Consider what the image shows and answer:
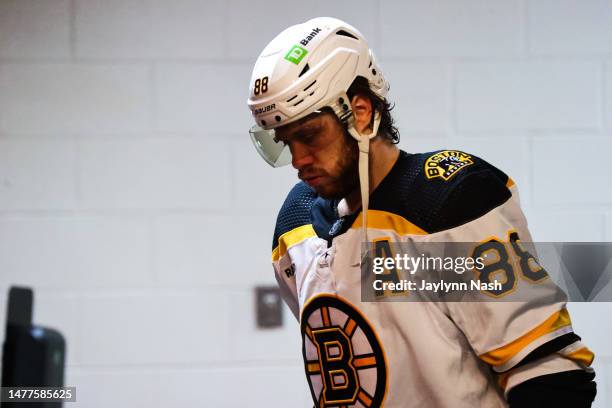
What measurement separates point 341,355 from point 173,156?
114 cm

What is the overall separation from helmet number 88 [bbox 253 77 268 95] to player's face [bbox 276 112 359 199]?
0.25 feet

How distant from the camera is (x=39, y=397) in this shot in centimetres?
74

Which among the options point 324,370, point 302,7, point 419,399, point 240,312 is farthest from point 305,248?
point 302,7

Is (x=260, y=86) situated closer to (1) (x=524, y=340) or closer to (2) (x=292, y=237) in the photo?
(2) (x=292, y=237)

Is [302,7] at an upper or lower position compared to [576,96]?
upper

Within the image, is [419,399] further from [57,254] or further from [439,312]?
[57,254]

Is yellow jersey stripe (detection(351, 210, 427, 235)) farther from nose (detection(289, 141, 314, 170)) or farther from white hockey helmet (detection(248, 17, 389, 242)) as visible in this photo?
nose (detection(289, 141, 314, 170))

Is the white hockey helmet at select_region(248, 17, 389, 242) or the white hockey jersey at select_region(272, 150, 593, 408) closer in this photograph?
the white hockey jersey at select_region(272, 150, 593, 408)

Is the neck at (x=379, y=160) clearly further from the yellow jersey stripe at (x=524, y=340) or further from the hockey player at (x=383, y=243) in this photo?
the yellow jersey stripe at (x=524, y=340)

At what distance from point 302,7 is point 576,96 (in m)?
0.86

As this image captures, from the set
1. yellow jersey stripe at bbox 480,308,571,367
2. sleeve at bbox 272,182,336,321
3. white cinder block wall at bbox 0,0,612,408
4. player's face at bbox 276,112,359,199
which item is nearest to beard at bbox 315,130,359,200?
player's face at bbox 276,112,359,199

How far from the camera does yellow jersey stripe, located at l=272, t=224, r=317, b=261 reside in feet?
5.39

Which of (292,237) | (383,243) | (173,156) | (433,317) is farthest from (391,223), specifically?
(173,156)

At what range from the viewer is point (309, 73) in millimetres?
1452
